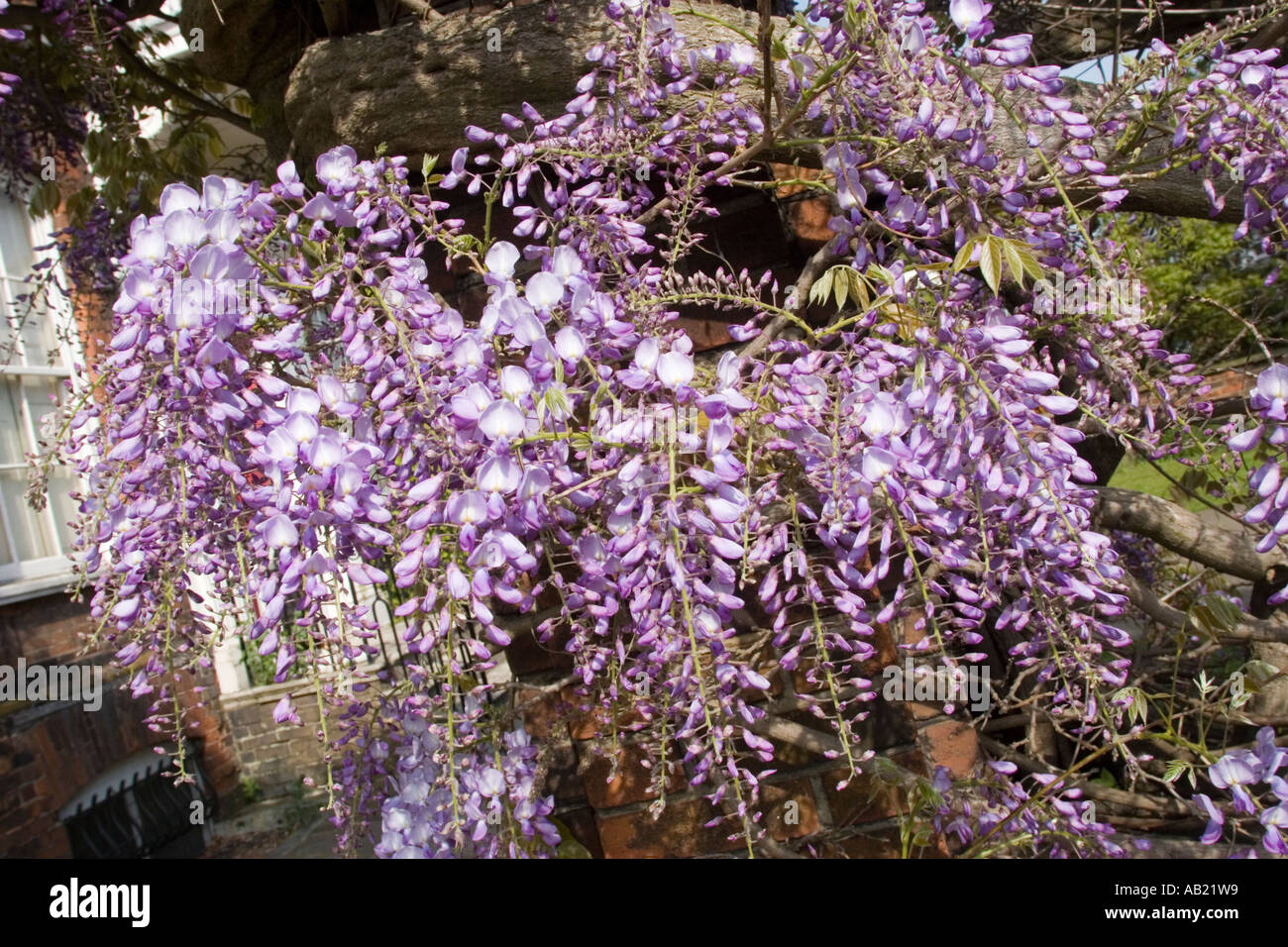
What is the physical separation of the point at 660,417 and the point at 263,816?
19.2ft

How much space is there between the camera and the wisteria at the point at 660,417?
117cm

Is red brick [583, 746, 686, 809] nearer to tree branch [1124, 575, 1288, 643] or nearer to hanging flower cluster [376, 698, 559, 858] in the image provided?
hanging flower cluster [376, 698, 559, 858]

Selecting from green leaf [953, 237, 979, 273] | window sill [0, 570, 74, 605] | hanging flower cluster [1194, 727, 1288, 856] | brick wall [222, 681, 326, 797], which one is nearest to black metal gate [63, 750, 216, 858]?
brick wall [222, 681, 326, 797]

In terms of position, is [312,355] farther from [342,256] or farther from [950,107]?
[950,107]

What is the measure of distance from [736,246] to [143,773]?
5018 millimetres

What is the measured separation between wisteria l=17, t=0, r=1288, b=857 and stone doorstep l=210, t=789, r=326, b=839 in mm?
4592

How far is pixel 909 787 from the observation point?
1.70 m

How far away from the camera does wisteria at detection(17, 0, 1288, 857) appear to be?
3.84 ft

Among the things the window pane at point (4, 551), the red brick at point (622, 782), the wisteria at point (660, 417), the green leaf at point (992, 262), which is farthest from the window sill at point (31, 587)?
the green leaf at point (992, 262)

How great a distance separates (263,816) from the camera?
5.91m

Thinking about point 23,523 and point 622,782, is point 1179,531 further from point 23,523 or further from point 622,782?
point 23,523
